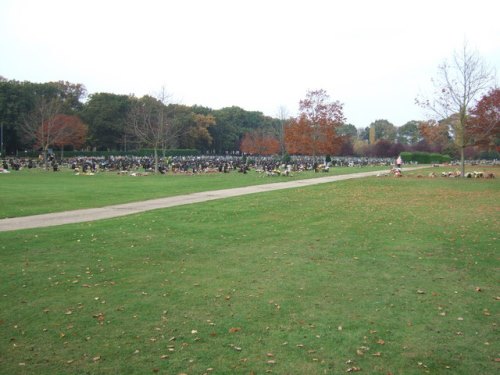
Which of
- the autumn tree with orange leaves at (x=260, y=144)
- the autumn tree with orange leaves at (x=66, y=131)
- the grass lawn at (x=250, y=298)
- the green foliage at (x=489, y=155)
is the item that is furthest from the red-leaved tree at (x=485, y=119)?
the green foliage at (x=489, y=155)

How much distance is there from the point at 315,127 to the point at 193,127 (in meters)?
46.0

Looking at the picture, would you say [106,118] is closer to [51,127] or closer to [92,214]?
[51,127]

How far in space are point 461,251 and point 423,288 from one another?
2.95m

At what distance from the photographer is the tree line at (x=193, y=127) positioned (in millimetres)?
39281

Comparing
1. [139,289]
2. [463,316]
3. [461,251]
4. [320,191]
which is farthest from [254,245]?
[320,191]

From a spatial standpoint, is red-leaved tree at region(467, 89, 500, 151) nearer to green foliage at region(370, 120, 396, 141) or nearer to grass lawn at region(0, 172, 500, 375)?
grass lawn at region(0, 172, 500, 375)

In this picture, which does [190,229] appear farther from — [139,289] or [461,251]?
[461,251]

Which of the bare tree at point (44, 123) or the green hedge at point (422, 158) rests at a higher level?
the bare tree at point (44, 123)

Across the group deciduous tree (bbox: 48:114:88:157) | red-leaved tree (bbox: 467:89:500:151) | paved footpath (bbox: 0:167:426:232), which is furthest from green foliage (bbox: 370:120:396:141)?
paved footpath (bbox: 0:167:426:232)

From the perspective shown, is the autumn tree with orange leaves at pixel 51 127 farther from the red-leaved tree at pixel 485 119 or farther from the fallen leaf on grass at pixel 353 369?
the fallen leaf on grass at pixel 353 369

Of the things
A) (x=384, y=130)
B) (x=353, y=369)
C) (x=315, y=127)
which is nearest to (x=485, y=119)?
(x=315, y=127)

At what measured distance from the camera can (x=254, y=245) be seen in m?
10.2

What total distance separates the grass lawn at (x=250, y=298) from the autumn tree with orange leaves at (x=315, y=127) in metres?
36.4

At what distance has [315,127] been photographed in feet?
161
